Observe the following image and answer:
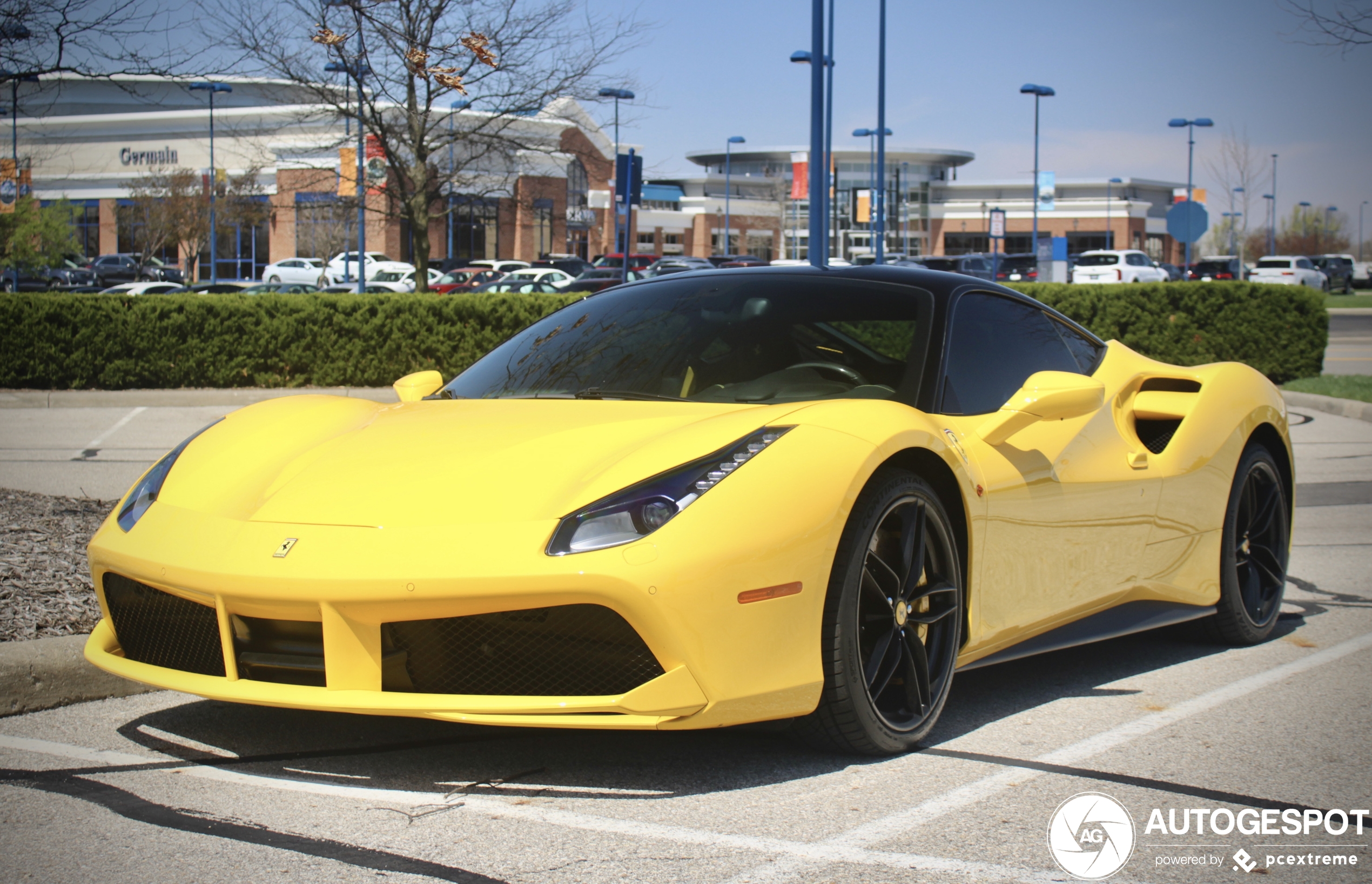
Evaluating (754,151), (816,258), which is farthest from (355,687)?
(754,151)

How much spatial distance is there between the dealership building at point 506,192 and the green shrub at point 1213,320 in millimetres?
7698

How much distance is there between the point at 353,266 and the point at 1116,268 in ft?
94.1

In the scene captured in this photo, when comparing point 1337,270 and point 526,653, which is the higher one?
point 1337,270

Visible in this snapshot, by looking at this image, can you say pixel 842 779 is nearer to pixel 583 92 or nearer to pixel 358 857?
pixel 358 857

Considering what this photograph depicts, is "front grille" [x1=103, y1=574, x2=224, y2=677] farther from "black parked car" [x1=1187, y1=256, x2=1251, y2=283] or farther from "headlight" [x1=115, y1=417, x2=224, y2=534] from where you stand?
"black parked car" [x1=1187, y1=256, x2=1251, y2=283]

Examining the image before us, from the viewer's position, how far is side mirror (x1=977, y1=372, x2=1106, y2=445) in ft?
12.0

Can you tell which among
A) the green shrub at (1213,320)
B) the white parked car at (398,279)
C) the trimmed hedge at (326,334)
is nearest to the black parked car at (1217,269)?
the white parked car at (398,279)

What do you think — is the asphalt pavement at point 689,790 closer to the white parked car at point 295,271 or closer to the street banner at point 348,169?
the street banner at point 348,169

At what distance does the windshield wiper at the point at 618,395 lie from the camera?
369 cm

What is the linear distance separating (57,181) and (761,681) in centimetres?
6457

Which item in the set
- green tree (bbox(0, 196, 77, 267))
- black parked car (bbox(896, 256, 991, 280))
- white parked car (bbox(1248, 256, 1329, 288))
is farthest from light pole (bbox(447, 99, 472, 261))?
white parked car (bbox(1248, 256, 1329, 288))

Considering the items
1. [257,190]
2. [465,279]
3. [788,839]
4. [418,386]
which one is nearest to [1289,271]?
[465,279]

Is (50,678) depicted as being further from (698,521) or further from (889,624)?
(889,624)

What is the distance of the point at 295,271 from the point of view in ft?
164
